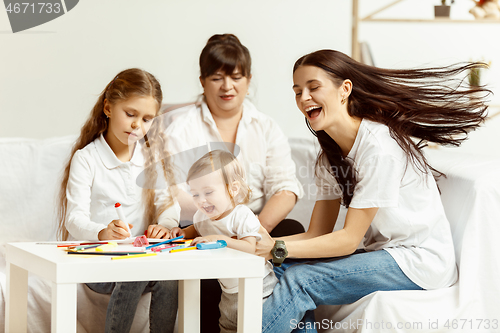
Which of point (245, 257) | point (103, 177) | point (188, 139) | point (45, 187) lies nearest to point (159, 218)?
point (103, 177)

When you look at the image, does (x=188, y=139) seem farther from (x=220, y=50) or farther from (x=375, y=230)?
(x=375, y=230)

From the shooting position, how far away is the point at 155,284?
45.3 inches

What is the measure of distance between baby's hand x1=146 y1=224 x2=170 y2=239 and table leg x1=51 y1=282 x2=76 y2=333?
336mm

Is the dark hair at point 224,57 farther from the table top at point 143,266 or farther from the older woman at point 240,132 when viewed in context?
the table top at point 143,266

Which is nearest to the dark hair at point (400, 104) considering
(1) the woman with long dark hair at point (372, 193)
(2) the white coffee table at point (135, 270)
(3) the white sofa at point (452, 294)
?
(1) the woman with long dark hair at point (372, 193)

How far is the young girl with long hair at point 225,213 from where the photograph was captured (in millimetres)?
998

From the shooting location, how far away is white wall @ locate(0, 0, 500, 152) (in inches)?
62.2

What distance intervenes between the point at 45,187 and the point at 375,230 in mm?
1022

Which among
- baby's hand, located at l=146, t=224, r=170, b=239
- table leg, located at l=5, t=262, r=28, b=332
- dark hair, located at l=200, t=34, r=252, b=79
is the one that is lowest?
table leg, located at l=5, t=262, r=28, b=332

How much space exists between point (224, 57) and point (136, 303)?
26.3 inches

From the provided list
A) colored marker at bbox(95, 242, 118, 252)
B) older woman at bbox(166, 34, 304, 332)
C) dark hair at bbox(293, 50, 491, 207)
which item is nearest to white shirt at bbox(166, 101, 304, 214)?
older woman at bbox(166, 34, 304, 332)

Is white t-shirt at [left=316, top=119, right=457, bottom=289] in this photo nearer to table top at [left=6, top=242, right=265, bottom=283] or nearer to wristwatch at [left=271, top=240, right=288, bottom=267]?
wristwatch at [left=271, top=240, right=288, bottom=267]

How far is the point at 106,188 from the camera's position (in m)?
1.21

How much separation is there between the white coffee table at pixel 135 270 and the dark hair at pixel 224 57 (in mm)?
614
